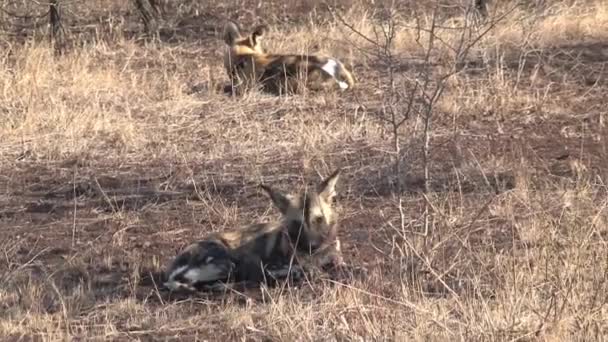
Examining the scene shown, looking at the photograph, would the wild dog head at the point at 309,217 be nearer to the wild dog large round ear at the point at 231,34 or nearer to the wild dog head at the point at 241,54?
the wild dog head at the point at 241,54

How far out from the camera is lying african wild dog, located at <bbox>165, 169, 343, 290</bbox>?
6.54 meters

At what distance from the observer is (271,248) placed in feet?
22.3

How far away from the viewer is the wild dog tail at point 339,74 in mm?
11828

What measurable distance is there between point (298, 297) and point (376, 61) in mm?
7502

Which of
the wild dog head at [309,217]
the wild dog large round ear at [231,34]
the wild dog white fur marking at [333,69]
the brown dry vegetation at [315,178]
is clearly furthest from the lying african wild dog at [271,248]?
the wild dog large round ear at [231,34]

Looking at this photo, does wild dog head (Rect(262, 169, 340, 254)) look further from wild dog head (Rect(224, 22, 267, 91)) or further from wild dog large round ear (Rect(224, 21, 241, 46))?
wild dog large round ear (Rect(224, 21, 241, 46))

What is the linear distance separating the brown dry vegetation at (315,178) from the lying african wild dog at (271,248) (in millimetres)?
198

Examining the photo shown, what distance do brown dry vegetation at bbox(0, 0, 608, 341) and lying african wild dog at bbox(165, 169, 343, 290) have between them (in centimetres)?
Result: 20

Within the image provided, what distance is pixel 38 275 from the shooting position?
6871mm

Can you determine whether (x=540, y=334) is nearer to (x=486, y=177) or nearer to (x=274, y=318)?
(x=274, y=318)

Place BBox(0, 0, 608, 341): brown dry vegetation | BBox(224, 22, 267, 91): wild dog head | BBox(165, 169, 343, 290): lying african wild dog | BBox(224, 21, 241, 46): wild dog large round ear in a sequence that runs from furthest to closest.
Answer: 1. BBox(224, 21, 241, 46): wild dog large round ear
2. BBox(224, 22, 267, 91): wild dog head
3. BBox(165, 169, 343, 290): lying african wild dog
4. BBox(0, 0, 608, 341): brown dry vegetation

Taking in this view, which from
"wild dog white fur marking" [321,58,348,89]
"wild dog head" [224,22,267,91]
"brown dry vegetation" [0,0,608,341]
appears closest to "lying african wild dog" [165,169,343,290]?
"brown dry vegetation" [0,0,608,341]

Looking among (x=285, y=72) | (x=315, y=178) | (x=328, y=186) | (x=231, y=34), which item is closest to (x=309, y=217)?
(x=328, y=186)

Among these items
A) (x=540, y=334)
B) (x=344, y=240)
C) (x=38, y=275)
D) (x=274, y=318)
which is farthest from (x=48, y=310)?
(x=540, y=334)
